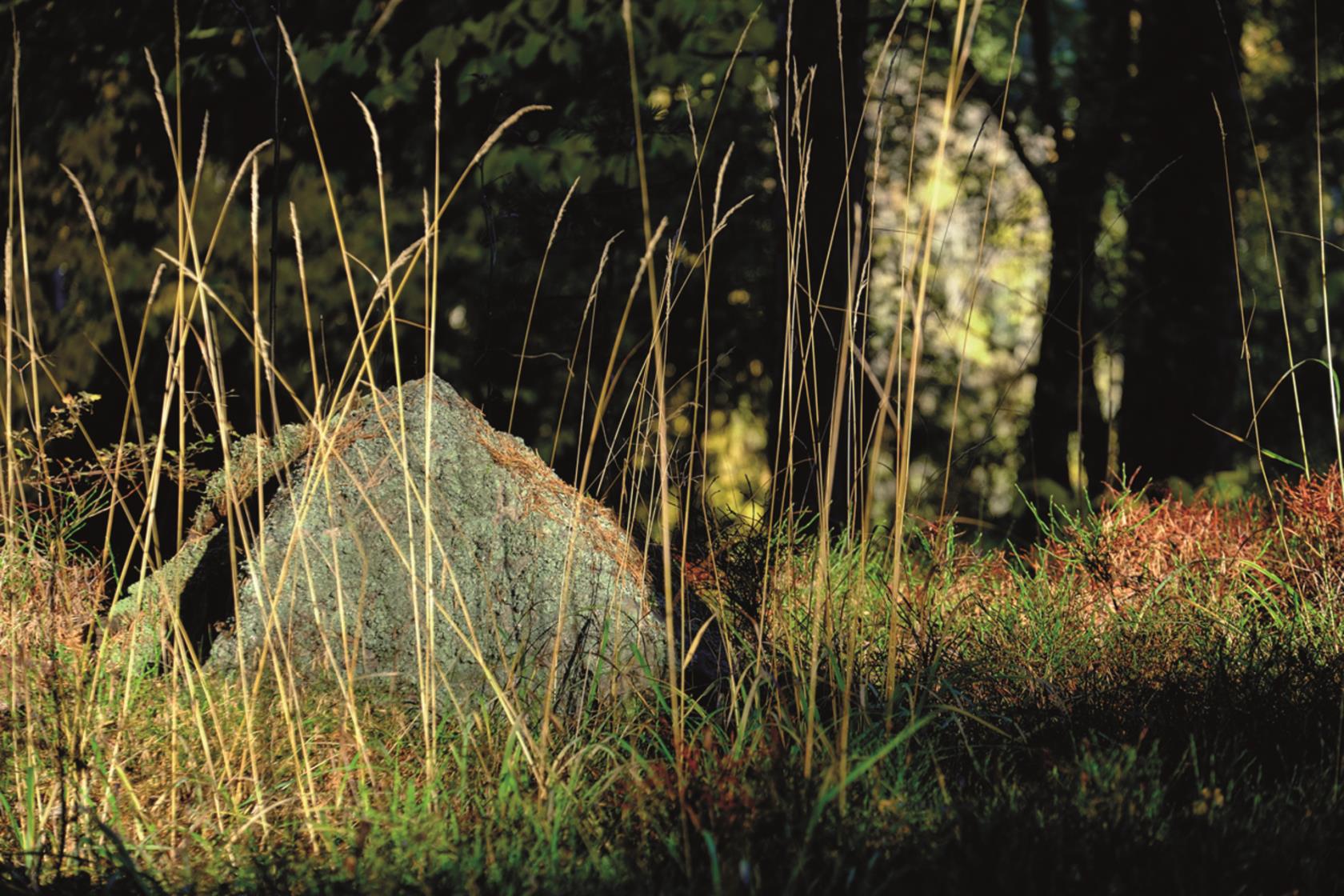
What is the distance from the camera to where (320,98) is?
24.6ft

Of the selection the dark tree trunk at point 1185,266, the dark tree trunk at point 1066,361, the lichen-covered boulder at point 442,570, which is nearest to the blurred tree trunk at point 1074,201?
the dark tree trunk at point 1066,361

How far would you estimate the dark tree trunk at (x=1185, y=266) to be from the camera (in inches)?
256

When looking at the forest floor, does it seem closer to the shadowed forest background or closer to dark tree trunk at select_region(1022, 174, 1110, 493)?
the shadowed forest background

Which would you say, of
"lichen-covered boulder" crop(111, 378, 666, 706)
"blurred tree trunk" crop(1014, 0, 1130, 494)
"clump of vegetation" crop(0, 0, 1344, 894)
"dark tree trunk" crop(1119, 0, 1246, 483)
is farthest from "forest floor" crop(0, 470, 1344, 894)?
"blurred tree trunk" crop(1014, 0, 1130, 494)

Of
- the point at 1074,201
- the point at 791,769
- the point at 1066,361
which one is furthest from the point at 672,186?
the point at 791,769

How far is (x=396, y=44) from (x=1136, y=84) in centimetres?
418

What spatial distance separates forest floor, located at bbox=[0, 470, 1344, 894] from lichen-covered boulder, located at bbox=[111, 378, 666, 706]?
0.19 m

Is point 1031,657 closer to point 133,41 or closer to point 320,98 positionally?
point 320,98

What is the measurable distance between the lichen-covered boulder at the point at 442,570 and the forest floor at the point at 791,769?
0.61ft

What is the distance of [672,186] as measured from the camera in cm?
694

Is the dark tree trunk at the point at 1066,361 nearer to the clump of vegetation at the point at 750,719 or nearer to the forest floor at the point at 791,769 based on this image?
the clump of vegetation at the point at 750,719

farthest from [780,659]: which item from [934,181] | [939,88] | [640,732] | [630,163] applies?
[939,88]

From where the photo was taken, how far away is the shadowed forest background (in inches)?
249

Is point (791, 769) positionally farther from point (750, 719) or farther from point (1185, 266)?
point (1185, 266)
